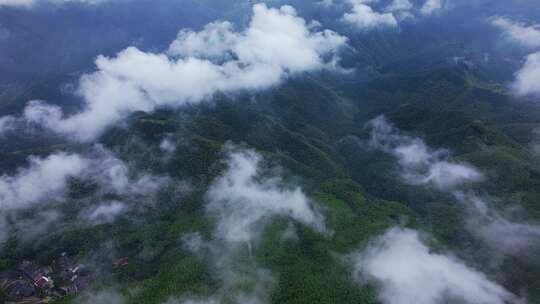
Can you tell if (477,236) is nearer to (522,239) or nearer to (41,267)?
(522,239)

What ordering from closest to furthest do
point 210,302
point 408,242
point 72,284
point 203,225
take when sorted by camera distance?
point 210,302
point 72,284
point 408,242
point 203,225

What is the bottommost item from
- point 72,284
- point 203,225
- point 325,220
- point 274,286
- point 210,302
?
point 72,284

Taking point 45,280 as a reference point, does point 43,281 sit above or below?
below

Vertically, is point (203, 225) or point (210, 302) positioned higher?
point (203, 225)

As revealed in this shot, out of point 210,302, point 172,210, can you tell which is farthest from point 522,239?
point 172,210

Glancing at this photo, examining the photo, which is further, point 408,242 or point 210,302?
point 408,242

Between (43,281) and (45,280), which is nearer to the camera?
(43,281)

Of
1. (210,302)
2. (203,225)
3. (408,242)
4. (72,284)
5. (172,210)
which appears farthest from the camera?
(172,210)
